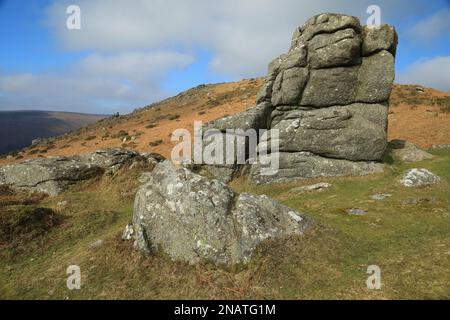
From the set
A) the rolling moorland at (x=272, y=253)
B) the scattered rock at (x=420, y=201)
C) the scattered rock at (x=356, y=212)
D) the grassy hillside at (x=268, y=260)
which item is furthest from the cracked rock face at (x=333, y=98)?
the scattered rock at (x=356, y=212)

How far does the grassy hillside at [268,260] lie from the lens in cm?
944

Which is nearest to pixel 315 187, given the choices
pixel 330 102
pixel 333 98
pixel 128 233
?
pixel 330 102

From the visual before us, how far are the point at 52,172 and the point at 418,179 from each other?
79.4 ft

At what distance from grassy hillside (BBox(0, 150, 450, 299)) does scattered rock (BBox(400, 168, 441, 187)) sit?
173cm

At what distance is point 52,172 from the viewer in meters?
23.2

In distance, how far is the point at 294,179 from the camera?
2366cm

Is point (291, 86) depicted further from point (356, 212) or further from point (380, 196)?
point (356, 212)

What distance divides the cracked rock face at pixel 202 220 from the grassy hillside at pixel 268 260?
0.47 metres

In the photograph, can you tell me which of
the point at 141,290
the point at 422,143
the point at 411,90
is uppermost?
the point at 411,90

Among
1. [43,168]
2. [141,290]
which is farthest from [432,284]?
[43,168]

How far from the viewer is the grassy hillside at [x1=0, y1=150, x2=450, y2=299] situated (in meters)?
9.44

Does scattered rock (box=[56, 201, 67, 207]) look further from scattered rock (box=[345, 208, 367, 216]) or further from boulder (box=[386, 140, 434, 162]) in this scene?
boulder (box=[386, 140, 434, 162])

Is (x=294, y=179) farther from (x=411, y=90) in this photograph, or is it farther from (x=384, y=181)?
(x=411, y=90)

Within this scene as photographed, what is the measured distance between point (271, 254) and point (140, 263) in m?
4.31
